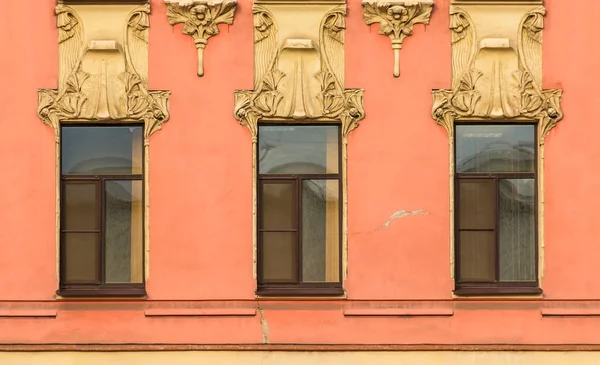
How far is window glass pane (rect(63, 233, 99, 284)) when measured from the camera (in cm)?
1609

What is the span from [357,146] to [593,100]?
117 inches

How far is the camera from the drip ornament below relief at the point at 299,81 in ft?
52.4

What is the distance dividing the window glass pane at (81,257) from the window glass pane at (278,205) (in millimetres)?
2120

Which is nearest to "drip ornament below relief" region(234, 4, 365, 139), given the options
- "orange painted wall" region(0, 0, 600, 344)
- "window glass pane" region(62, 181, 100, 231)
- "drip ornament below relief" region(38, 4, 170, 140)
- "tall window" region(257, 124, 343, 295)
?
"orange painted wall" region(0, 0, 600, 344)

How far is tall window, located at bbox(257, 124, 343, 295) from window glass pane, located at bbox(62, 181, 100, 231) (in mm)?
2070

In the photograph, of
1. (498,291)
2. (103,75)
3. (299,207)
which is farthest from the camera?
(299,207)

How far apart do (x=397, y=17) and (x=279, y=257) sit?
3321mm

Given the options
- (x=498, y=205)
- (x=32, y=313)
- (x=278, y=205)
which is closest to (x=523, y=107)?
(x=498, y=205)

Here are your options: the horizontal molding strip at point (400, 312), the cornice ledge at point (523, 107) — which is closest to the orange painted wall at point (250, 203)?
the horizontal molding strip at point (400, 312)

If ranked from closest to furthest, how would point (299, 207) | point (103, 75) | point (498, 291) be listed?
point (498, 291) → point (103, 75) → point (299, 207)

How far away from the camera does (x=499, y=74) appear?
15992mm

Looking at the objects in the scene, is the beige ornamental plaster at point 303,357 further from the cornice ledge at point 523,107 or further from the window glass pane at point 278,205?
the cornice ledge at point 523,107

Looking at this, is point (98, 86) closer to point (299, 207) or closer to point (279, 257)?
point (299, 207)

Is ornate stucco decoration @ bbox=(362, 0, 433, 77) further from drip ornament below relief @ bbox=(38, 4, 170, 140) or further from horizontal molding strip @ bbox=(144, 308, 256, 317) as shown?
horizontal molding strip @ bbox=(144, 308, 256, 317)
